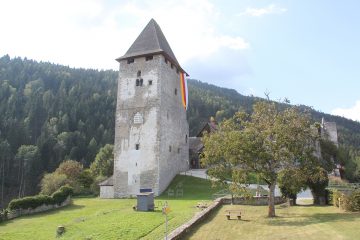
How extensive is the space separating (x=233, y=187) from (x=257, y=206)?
20.6ft

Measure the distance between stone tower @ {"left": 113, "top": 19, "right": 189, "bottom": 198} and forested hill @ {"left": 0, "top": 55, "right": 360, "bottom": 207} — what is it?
3931cm

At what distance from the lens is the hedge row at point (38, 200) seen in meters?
33.7

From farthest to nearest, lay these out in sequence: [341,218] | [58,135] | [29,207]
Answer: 1. [58,135]
2. [29,207]
3. [341,218]

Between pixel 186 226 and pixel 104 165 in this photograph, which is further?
pixel 104 165

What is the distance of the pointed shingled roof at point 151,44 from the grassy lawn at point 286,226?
28015 millimetres

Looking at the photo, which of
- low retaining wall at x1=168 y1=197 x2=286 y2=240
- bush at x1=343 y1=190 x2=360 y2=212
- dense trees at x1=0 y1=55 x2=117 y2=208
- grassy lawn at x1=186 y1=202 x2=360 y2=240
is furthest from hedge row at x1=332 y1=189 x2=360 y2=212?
→ dense trees at x1=0 y1=55 x2=117 y2=208

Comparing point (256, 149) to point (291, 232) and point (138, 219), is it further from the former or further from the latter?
point (138, 219)

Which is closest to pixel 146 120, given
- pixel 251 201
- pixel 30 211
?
pixel 30 211

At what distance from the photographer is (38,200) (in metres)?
35.4

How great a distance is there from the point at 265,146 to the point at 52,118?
368 feet

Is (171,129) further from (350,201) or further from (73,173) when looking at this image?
(350,201)

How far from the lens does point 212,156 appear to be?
84.8 ft

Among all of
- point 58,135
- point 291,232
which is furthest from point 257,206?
point 58,135

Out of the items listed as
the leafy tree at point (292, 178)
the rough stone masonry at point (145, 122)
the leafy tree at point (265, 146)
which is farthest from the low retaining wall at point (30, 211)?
the leafy tree at point (292, 178)
